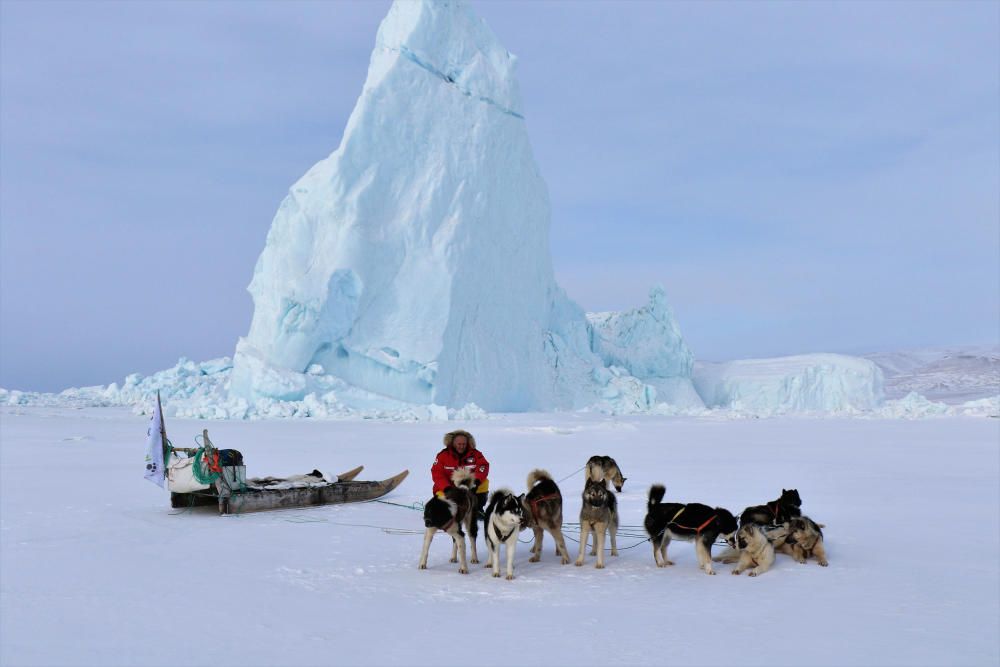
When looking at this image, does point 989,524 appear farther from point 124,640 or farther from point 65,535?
point 65,535

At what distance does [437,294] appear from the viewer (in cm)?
2272

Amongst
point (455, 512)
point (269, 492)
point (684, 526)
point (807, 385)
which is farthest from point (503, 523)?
point (807, 385)

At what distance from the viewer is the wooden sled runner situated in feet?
23.7

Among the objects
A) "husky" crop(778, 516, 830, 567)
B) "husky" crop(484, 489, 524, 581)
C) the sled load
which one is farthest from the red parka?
the sled load

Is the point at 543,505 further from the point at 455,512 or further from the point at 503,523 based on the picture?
the point at 455,512

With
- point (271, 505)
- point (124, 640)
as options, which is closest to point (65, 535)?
point (271, 505)

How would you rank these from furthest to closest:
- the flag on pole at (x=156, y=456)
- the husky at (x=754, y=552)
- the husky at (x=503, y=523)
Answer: the flag on pole at (x=156, y=456) → the husky at (x=754, y=552) → the husky at (x=503, y=523)

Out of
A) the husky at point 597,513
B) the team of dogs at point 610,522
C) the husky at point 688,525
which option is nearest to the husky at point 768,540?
the team of dogs at point 610,522

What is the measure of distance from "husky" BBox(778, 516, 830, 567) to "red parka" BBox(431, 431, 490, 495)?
2.02 m

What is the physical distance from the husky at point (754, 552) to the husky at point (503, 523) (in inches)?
54.1

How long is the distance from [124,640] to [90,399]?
29.5 metres

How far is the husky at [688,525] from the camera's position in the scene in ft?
16.4

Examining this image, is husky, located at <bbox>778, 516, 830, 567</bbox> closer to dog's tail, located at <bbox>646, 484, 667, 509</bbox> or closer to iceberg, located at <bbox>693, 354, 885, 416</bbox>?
dog's tail, located at <bbox>646, 484, 667, 509</bbox>

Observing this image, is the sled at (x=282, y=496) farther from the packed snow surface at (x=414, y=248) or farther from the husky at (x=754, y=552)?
the packed snow surface at (x=414, y=248)
